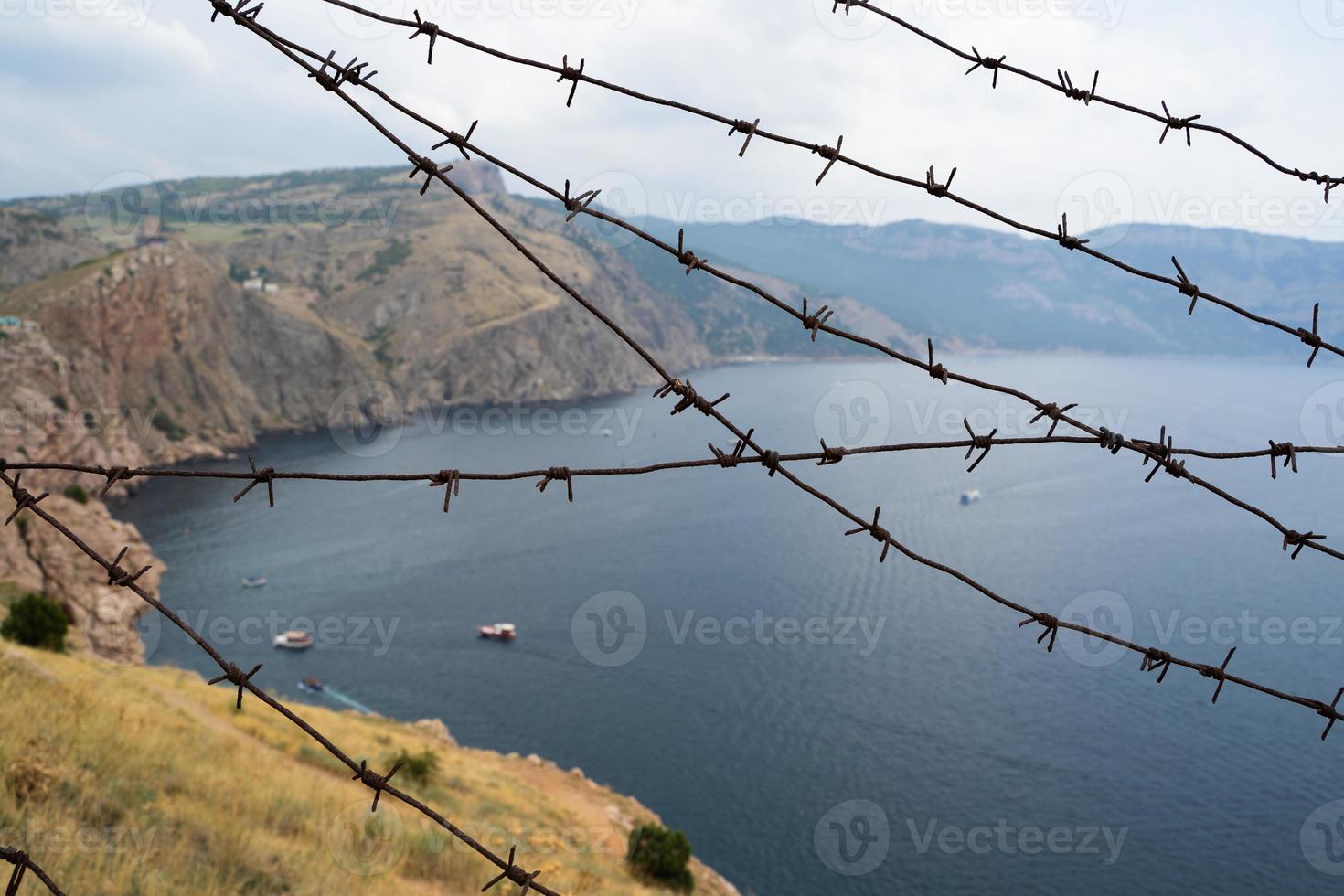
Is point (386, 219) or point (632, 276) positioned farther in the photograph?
point (632, 276)

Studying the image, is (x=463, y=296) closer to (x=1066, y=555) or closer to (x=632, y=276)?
(x=632, y=276)

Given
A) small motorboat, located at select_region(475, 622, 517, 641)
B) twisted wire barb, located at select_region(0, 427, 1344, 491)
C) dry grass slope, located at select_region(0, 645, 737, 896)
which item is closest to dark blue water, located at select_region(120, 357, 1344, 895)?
small motorboat, located at select_region(475, 622, 517, 641)

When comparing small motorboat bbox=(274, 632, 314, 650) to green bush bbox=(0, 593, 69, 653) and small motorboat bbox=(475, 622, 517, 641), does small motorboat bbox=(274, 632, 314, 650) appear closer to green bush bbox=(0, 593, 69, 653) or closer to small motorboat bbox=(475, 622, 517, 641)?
small motorboat bbox=(475, 622, 517, 641)

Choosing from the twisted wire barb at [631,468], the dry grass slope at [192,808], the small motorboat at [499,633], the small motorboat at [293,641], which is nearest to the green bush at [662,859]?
the dry grass slope at [192,808]

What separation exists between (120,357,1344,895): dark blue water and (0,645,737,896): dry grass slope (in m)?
17.8

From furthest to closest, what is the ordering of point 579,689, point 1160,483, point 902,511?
1. point 1160,483
2. point 902,511
3. point 579,689

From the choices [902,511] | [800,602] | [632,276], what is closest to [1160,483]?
[902,511]

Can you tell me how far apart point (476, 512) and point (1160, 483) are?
68.0 meters

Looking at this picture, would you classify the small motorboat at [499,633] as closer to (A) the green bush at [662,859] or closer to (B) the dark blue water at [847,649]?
(B) the dark blue water at [847,649]

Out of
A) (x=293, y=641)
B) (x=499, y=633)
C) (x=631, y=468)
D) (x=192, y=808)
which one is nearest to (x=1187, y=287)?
(x=631, y=468)

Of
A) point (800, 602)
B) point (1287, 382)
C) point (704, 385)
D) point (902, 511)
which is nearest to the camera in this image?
point (800, 602)

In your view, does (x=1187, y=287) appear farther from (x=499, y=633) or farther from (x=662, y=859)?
(x=499, y=633)

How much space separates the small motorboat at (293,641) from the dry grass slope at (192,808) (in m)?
26.3

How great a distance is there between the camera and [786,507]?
81.4 metres
